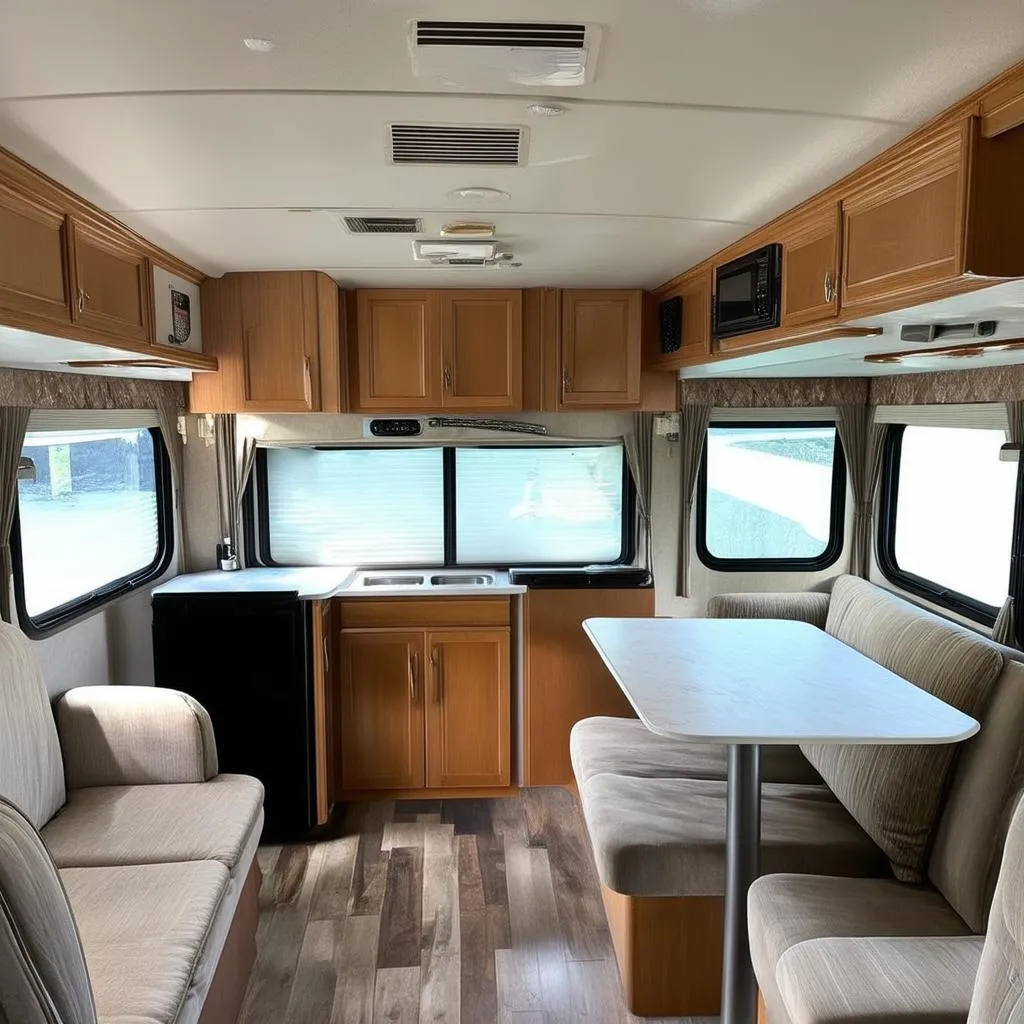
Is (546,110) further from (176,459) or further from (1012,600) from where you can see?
(176,459)

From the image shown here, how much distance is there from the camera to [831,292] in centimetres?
197

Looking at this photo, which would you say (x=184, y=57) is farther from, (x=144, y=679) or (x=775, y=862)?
(x=144, y=679)

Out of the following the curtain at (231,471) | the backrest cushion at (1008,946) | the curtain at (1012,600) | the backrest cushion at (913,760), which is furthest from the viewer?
the curtain at (231,471)

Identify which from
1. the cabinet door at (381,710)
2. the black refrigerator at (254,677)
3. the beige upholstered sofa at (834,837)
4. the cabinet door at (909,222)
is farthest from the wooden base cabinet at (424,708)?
the cabinet door at (909,222)

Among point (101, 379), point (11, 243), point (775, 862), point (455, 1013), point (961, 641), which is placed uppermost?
point (11, 243)

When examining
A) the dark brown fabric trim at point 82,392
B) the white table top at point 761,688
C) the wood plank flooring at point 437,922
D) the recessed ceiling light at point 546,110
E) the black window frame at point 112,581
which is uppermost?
the recessed ceiling light at point 546,110

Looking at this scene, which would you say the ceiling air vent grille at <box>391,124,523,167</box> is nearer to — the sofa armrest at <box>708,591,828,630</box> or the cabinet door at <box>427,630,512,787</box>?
the cabinet door at <box>427,630,512,787</box>

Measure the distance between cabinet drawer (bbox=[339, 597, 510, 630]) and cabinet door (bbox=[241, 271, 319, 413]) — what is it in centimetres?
87

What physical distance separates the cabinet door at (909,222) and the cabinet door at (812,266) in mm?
50

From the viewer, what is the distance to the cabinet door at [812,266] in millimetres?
1958

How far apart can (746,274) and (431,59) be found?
59.4 inches

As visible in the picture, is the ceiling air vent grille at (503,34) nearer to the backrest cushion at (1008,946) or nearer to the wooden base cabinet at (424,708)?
the backrest cushion at (1008,946)

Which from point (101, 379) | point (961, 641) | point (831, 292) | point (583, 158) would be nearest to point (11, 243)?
point (583, 158)

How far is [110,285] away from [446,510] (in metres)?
2.09
